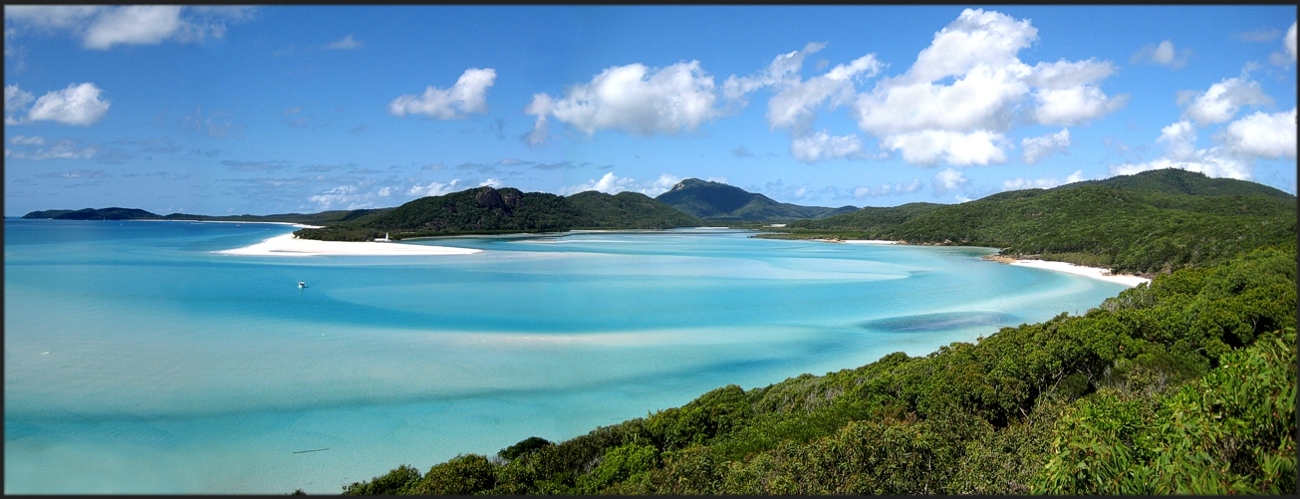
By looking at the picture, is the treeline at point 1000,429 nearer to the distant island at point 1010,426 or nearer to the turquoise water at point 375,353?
the distant island at point 1010,426

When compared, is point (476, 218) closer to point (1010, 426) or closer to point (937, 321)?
point (937, 321)

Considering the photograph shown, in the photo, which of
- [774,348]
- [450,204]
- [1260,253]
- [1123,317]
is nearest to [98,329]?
[774,348]

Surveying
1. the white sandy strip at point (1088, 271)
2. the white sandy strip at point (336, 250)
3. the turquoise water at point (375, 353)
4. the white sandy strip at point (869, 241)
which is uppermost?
the white sandy strip at point (869, 241)

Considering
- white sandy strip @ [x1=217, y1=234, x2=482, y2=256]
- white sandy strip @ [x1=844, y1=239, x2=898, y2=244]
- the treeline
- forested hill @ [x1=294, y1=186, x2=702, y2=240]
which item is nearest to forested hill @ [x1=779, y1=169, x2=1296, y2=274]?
white sandy strip @ [x1=844, y1=239, x2=898, y2=244]

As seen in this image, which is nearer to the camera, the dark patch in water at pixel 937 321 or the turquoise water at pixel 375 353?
the turquoise water at pixel 375 353

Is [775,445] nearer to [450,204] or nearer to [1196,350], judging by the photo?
[1196,350]

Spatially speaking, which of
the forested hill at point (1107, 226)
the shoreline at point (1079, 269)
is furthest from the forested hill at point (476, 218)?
the shoreline at point (1079, 269)

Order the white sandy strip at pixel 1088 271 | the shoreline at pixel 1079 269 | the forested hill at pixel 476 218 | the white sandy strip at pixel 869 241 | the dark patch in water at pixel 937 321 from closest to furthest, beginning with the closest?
the dark patch in water at pixel 937 321 < the white sandy strip at pixel 1088 271 < the shoreline at pixel 1079 269 < the white sandy strip at pixel 869 241 < the forested hill at pixel 476 218

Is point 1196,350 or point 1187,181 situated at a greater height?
point 1187,181
